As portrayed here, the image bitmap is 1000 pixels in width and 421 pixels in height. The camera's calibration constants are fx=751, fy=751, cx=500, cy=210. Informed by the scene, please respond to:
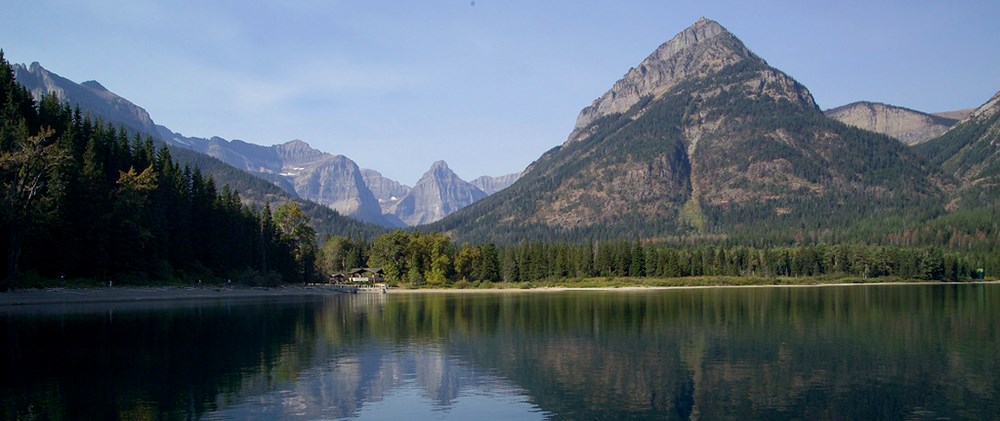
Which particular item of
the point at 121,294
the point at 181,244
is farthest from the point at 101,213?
the point at 181,244

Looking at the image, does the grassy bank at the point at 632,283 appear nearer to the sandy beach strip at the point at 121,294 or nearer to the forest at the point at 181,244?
the forest at the point at 181,244

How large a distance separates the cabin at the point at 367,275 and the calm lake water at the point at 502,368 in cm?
12009

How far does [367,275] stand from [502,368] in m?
158

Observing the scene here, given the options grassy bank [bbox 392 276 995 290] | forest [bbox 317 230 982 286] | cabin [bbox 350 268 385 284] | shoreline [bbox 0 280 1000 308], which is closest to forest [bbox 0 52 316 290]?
shoreline [bbox 0 280 1000 308]

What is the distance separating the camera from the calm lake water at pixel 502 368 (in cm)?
2714

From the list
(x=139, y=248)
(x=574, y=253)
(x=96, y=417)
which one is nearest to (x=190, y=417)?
(x=96, y=417)

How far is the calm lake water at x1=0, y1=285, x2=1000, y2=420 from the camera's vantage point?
2714cm

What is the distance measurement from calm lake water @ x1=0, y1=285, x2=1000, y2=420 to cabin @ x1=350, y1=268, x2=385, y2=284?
12009cm

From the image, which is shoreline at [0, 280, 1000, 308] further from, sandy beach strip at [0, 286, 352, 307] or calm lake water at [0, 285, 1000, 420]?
calm lake water at [0, 285, 1000, 420]

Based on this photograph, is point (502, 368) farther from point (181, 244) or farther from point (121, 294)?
point (181, 244)

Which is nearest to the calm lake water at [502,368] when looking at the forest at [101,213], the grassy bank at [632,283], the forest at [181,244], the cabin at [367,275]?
the forest at [101,213]

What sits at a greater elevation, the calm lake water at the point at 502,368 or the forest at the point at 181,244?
the forest at the point at 181,244

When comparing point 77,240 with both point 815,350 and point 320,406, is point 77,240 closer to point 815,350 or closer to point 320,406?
point 320,406

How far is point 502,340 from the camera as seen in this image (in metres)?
49.5
